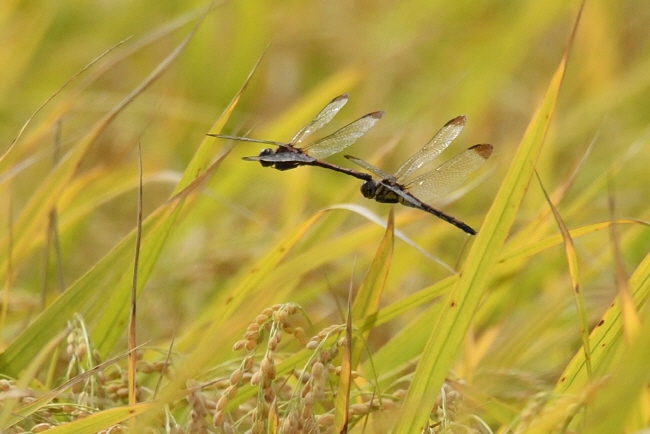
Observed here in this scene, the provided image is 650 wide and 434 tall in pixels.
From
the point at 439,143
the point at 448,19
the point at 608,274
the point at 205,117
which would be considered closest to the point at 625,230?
the point at 608,274

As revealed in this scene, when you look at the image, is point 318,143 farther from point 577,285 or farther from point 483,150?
point 577,285

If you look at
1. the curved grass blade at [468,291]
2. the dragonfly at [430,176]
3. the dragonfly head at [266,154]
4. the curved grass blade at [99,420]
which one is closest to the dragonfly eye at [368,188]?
the dragonfly at [430,176]

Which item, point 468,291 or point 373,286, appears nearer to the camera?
point 468,291

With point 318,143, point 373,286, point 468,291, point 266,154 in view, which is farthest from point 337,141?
point 468,291

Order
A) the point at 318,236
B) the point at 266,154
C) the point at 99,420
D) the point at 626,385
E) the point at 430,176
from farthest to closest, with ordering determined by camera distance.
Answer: the point at 318,236, the point at 430,176, the point at 266,154, the point at 99,420, the point at 626,385

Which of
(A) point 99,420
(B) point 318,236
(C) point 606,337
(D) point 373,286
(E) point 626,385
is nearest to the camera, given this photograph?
(E) point 626,385

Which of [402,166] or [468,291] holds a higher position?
[402,166]

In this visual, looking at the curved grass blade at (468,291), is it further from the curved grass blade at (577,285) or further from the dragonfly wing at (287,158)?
the dragonfly wing at (287,158)
